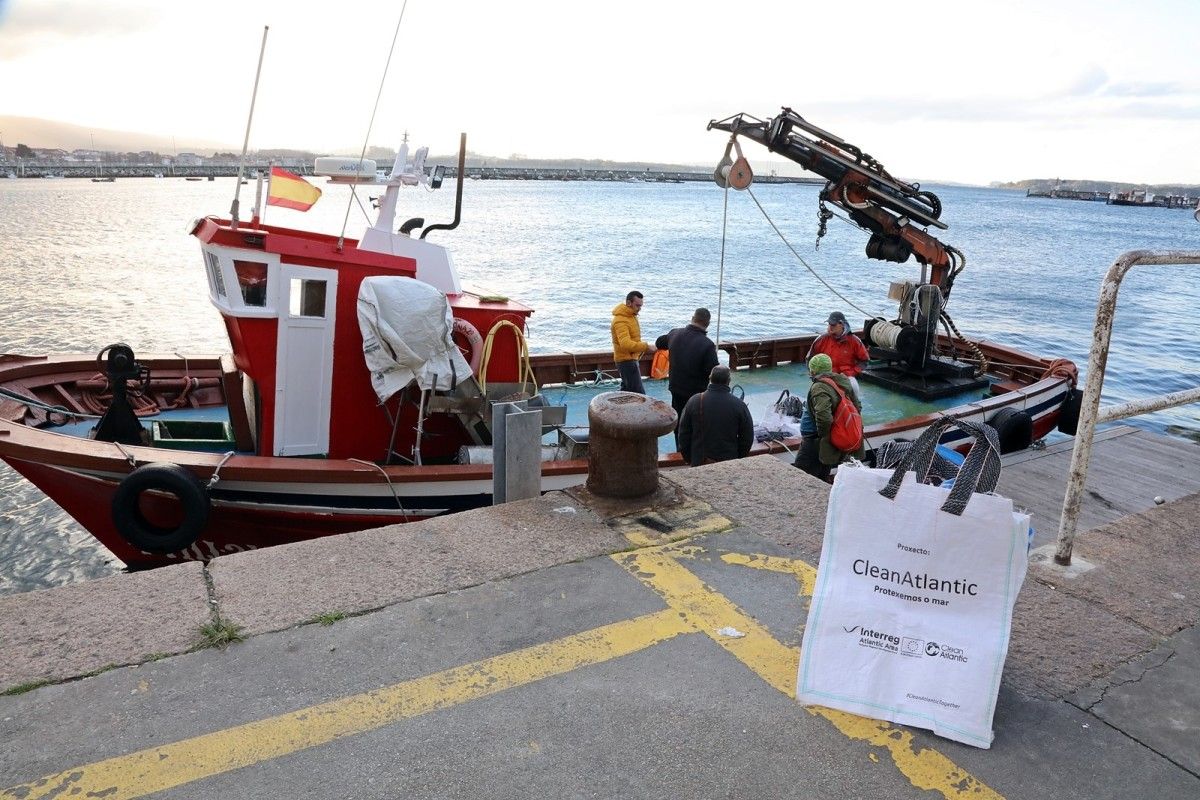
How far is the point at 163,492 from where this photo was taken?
6.41 meters

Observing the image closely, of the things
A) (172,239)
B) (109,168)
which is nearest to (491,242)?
(172,239)

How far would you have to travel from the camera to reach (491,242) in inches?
2313

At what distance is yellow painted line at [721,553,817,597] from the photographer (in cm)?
370

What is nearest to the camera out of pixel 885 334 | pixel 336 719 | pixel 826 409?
pixel 336 719

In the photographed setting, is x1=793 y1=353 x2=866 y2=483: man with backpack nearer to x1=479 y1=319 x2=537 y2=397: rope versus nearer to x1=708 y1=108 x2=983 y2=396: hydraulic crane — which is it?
x1=479 y1=319 x2=537 y2=397: rope

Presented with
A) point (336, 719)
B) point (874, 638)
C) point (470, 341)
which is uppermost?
point (470, 341)

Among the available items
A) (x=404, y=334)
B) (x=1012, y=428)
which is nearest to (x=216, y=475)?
(x=404, y=334)

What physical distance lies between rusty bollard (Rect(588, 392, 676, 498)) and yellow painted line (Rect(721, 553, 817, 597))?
73 cm

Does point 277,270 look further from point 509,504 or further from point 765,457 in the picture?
point 765,457

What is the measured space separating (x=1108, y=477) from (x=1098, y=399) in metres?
4.97

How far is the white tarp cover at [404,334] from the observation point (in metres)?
6.74

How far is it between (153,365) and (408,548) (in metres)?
7.09

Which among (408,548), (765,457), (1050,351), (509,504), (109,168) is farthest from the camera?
(109,168)

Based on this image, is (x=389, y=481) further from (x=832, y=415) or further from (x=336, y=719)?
(x=336, y=719)
